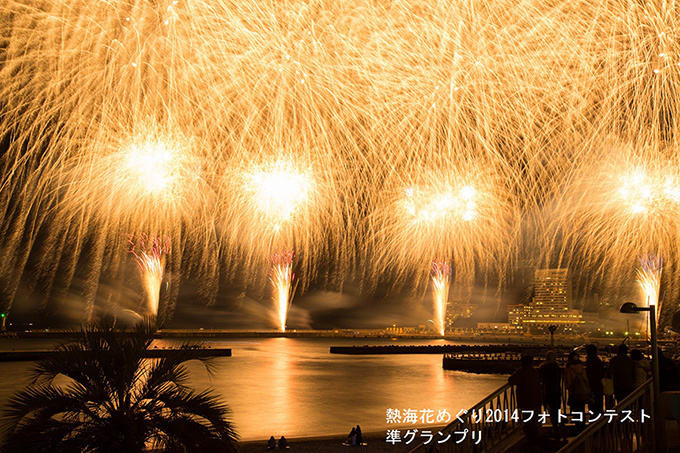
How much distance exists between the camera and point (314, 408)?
25.0 meters

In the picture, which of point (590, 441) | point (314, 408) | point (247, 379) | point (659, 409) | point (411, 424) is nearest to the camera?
point (590, 441)

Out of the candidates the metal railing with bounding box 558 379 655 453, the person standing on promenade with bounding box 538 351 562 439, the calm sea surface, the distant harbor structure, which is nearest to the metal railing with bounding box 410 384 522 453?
the person standing on promenade with bounding box 538 351 562 439

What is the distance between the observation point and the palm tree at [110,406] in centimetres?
793

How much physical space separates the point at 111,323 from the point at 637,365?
7.48m

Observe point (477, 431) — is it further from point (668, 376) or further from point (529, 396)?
point (668, 376)

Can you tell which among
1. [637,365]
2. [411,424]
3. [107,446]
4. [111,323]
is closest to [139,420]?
Answer: [107,446]

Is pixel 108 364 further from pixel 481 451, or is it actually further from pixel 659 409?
pixel 659 409

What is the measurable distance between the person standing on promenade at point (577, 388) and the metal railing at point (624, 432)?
4.20 feet

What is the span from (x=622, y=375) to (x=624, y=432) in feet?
7.16

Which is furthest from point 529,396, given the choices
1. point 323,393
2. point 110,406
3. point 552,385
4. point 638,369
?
point 323,393

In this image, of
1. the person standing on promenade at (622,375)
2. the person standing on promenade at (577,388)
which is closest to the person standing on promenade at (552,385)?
the person standing on promenade at (577,388)

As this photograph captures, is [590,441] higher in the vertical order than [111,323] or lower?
lower

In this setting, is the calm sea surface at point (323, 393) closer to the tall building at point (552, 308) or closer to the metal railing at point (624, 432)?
the metal railing at point (624, 432)

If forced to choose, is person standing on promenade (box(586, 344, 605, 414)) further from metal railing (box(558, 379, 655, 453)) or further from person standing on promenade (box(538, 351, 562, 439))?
metal railing (box(558, 379, 655, 453))
